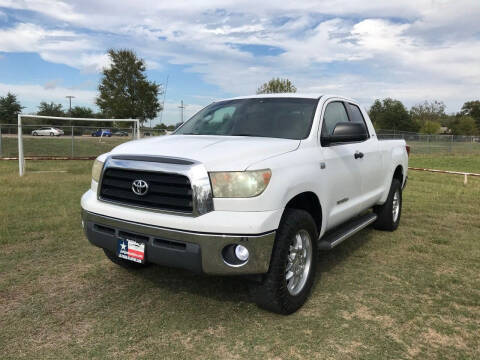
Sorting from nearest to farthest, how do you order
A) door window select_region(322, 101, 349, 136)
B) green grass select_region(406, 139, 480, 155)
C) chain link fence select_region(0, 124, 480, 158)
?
door window select_region(322, 101, 349, 136)
chain link fence select_region(0, 124, 480, 158)
green grass select_region(406, 139, 480, 155)

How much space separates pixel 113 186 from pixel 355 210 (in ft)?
8.70

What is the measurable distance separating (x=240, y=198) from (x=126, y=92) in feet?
126

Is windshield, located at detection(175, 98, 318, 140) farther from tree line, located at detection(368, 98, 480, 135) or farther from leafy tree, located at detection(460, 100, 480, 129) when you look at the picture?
leafy tree, located at detection(460, 100, 480, 129)

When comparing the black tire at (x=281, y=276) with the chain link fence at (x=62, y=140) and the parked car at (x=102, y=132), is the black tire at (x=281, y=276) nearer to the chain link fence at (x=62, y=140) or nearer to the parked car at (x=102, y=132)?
the chain link fence at (x=62, y=140)

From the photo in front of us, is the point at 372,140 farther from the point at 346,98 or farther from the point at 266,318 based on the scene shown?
the point at 266,318

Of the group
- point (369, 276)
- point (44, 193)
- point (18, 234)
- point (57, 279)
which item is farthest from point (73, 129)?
point (369, 276)

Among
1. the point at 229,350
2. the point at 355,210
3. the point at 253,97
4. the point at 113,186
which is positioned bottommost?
the point at 229,350

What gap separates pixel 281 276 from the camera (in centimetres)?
302

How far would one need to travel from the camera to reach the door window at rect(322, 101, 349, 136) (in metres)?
4.04

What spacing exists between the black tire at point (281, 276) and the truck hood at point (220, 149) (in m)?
0.54

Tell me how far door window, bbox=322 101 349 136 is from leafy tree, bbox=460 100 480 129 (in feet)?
307

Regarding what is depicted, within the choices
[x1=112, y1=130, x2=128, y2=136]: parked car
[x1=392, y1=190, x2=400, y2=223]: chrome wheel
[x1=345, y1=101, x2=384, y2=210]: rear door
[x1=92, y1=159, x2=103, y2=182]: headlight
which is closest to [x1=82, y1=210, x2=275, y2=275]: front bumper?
[x1=92, y1=159, x2=103, y2=182]: headlight

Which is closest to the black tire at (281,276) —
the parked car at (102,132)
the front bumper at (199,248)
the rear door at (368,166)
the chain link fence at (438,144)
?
the front bumper at (199,248)

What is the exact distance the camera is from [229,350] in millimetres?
2750
